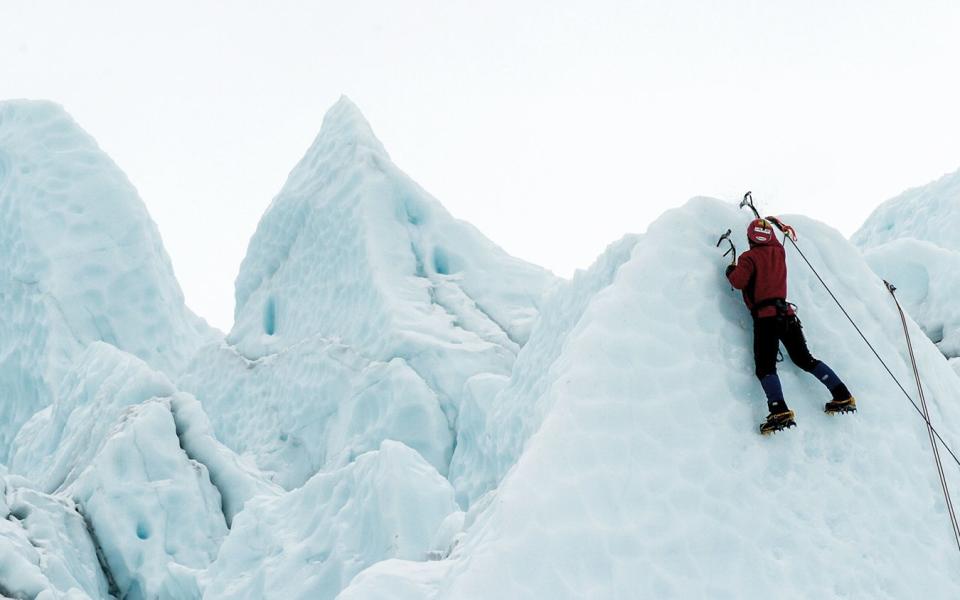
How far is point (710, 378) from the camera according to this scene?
12.8 feet

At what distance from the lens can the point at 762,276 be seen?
4.05 metres

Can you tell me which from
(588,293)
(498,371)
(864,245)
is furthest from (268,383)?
(864,245)

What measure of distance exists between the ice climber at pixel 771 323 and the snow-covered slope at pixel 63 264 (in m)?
15.1

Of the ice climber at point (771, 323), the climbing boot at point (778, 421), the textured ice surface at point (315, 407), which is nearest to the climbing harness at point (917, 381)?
the ice climber at point (771, 323)

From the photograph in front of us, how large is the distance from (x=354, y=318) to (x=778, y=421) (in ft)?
32.3

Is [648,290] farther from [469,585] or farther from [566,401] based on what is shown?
[469,585]

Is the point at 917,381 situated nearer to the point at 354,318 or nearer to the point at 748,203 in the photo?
the point at 748,203

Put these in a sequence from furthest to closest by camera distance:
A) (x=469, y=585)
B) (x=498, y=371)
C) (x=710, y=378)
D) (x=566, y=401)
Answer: (x=498, y=371) → (x=710, y=378) → (x=566, y=401) → (x=469, y=585)

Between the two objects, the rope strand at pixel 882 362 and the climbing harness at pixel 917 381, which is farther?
the rope strand at pixel 882 362

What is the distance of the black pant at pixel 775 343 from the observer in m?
3.92

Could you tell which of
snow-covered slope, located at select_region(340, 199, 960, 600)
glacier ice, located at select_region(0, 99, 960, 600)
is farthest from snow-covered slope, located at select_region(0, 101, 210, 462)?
snow-covered slope, located at select_region(340, 199, 960, 600)

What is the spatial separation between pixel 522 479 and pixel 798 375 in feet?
5.20

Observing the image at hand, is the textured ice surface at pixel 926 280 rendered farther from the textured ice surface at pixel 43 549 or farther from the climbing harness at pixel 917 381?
the textured ice surface at pixel 43 549

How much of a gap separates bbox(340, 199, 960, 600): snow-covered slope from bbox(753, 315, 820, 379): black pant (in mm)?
100
